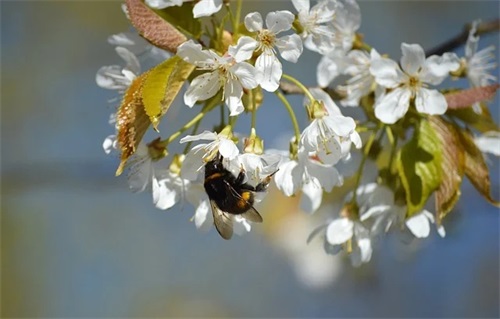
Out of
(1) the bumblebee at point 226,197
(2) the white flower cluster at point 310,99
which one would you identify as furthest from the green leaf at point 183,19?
(1) the bumblebee at point 226,197

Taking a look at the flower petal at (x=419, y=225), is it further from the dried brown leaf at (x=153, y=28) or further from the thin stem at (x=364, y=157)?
the dried brown leaf at (x=153, y=28)

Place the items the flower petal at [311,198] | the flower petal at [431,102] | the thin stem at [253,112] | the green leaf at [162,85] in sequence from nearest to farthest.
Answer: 1. the green leaf at [162,85]
2. the thin stem at [253,112]
3. the flower petal at [431,102]
4. the flower petal at [311,198]

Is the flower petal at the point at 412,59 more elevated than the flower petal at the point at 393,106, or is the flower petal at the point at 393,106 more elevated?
the flower petal at the point at 412,59

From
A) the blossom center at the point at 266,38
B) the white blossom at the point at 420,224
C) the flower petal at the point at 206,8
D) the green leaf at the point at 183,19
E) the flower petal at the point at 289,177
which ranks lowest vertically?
the white blossom at the point at 420,224

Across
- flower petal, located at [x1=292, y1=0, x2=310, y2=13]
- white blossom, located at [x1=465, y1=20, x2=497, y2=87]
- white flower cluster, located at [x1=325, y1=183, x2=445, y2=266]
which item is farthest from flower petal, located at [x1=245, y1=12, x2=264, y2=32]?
white blossom, located at [x1=465, y1=20, x2=497, y2=87]

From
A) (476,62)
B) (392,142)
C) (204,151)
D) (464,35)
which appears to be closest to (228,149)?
(204,151)

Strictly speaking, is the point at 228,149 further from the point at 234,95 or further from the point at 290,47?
the point at 290,47
